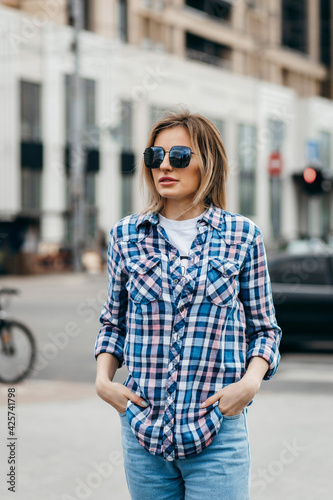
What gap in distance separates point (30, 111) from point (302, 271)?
75.0 feet

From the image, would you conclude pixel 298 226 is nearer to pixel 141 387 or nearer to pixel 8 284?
pixel 8 284

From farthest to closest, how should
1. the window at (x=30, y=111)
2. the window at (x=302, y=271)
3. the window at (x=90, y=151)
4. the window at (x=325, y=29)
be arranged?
1. the window at (x=325, y=29)
2. the window at (x=90, y=151)
3. the window at (x=30, y=111)
4. the window at (x=302, y=271)

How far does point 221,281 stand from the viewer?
224 centimetres

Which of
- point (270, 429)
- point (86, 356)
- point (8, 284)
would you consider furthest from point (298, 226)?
point (270, 429)

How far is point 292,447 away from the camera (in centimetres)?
552

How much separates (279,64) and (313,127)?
4570mm

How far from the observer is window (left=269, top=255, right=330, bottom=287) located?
963cm

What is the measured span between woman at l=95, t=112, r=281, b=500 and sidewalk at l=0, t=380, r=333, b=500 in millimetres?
2408

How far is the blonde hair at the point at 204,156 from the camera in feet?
7.73

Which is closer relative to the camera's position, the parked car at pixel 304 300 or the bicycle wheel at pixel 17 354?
the bicycle wheel at pixel 17 354

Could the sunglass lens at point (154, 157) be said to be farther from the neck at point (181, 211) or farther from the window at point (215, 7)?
the window at point (215, 7)

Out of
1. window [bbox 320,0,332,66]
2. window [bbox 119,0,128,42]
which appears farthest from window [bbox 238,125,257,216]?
window [bbox 320,0,332,66]

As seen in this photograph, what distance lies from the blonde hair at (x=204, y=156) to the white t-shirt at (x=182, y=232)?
49 mm

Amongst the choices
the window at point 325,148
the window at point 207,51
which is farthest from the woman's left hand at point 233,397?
the window at point 325,148
